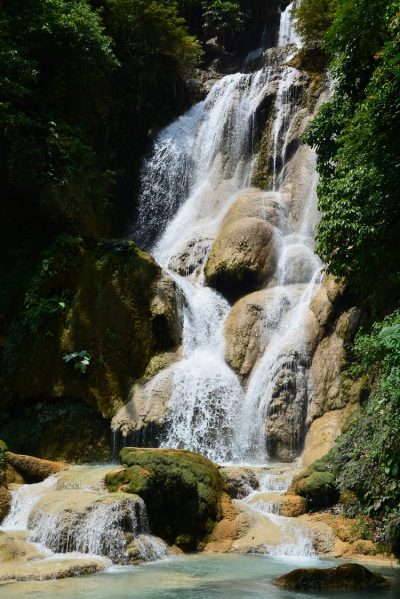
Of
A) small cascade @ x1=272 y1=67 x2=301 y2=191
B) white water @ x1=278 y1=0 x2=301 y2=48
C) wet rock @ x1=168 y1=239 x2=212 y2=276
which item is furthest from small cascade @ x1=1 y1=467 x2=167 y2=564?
white water @ x1=278 y1=0 x2=301 y2=48

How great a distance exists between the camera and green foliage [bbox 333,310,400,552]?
806 centimetres

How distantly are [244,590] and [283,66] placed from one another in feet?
73.5

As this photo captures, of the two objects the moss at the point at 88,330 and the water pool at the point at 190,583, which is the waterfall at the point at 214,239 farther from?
the water pool at the point at 190,583

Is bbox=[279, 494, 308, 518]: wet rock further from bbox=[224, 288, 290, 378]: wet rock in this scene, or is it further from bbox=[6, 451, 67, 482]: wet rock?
bbox=[224, 288, 290, 378]: wet rock

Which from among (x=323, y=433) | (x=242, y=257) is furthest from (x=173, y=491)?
(x=242, y=257)

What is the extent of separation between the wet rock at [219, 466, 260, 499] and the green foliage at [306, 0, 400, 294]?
439 cm

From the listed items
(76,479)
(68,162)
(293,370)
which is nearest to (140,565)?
(76,479)

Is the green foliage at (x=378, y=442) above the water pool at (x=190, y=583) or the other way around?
above

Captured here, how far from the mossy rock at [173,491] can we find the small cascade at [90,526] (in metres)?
0.28

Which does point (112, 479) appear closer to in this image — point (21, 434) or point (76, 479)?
point (76, 479)

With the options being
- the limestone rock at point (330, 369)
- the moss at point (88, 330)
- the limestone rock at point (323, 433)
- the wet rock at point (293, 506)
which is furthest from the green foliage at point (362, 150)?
the moss at point (88, 330)

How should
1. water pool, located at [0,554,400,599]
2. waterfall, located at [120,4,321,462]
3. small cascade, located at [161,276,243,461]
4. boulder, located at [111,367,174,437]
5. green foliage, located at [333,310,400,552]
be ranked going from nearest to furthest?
water pool, located at [0,554,400,599] → green foliage, located at [333,310,400,552] → small cascade, located at [161,276,243,461] → waterfall, located at [120,4,321,462] → boulder, located at [111,367,174,437]

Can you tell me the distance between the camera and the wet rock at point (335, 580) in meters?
7.18

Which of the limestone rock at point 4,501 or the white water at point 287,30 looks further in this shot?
the white water at point 287,30
